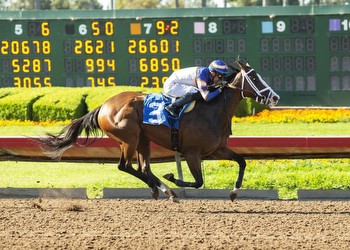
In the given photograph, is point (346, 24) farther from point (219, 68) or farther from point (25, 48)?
point (219, 68)

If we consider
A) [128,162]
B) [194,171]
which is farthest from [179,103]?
[128,162]

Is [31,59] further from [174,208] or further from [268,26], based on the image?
[174,208]

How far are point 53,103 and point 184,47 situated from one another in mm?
2842

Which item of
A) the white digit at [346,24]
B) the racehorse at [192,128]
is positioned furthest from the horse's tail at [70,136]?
the white digit at [346,24]

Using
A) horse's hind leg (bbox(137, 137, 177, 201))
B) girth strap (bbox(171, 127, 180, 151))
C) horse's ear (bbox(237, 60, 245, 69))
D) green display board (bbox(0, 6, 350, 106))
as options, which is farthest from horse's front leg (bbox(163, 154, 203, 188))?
green display board (bbox(0, 6, 350, 106))

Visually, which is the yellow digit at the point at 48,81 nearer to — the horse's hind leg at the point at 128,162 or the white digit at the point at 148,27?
the white digit at the point at 148,27

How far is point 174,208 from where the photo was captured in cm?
1023

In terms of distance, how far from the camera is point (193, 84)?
34.9 ft

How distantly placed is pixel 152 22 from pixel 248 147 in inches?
360

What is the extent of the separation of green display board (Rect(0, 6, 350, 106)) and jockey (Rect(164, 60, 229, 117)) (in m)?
9.40

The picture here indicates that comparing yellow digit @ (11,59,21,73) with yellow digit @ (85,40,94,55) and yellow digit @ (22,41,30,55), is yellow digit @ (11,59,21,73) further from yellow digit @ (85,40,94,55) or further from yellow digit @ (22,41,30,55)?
yellow digit @ (85,40,94,55)

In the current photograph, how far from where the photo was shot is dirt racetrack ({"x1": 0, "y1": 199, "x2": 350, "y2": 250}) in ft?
26.0

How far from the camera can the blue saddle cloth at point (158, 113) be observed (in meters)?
10.5

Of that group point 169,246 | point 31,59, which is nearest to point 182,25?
point 31,59
